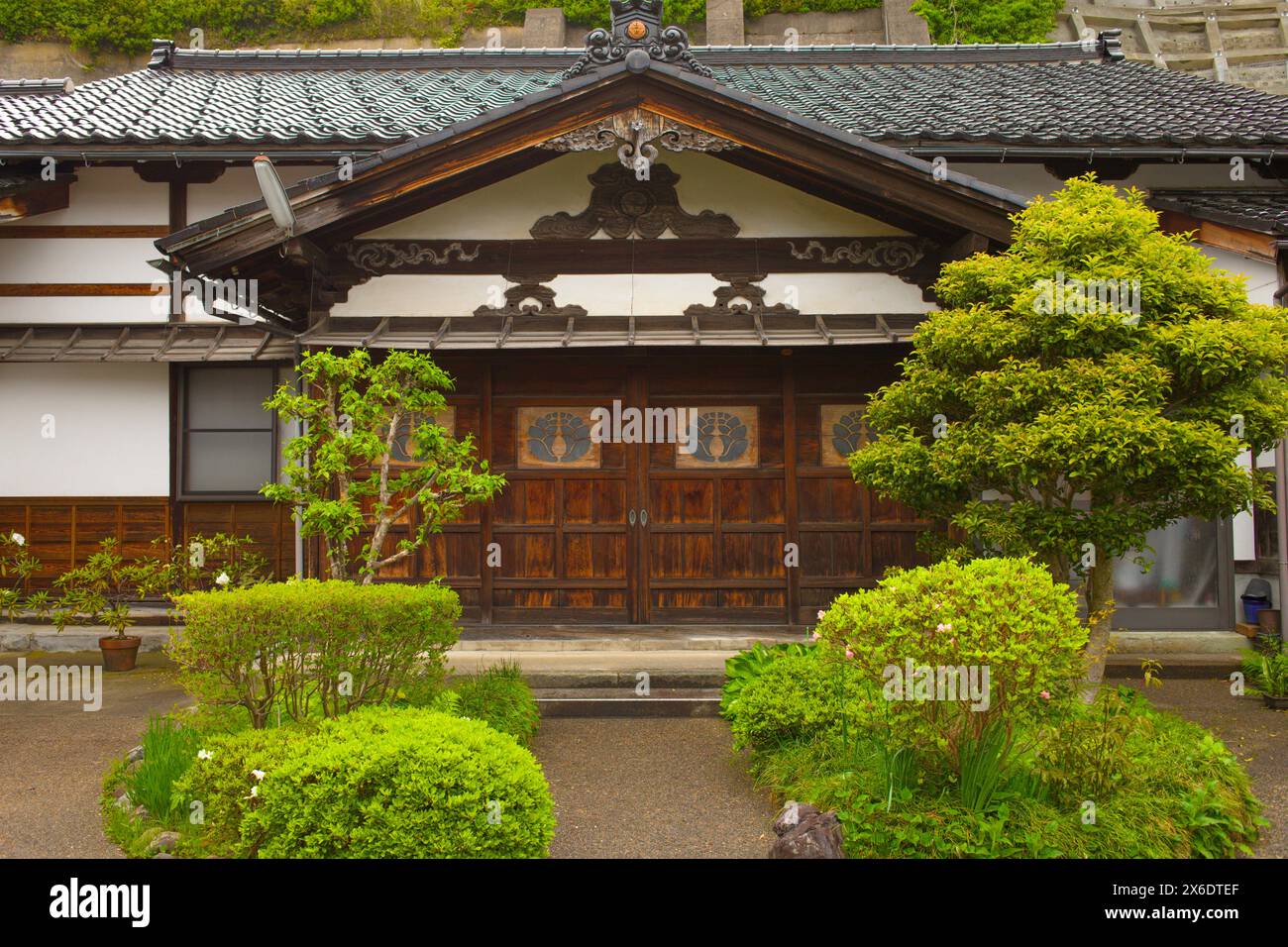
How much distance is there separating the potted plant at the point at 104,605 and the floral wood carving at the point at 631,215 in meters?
5.65

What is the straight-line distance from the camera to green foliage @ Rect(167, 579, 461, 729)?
5.10 m

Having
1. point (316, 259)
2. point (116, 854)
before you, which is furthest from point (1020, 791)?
point (316, 259)

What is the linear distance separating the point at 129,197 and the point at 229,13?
19916 millimetres

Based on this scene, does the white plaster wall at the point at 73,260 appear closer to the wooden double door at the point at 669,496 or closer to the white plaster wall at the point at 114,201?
the white plaster wall at the point at 114,201

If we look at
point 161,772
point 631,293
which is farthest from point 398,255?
point 161,772

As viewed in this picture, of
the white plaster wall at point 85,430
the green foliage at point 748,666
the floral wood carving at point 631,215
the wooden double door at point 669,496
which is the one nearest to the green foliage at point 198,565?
the white plaster wall at point 85,430

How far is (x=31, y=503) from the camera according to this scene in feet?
34.2

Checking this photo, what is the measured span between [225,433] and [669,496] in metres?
5.16

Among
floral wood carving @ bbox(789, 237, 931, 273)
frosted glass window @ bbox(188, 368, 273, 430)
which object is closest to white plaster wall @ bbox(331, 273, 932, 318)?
floral wood carving @ bbox(789, 237, 931, 273)

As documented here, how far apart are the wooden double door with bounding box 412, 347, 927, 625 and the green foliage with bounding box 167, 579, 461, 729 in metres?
3.64

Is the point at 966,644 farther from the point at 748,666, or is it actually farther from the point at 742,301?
the point at 742,301

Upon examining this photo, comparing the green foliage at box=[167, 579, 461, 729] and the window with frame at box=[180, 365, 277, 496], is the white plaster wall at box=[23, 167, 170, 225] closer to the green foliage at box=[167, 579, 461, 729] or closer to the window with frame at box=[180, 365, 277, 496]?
the window with frame at box=[180, 365, 277, 496]

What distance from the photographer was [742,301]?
31.3 feet

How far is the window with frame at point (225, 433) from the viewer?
10.5 m
